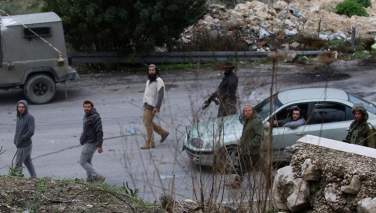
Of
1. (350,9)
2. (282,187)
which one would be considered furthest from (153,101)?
(350,9)

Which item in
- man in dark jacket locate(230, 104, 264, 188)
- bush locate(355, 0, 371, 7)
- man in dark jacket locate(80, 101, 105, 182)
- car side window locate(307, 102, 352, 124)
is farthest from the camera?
bush locate(355, 0, 371, 7)

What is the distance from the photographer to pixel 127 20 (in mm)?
20891

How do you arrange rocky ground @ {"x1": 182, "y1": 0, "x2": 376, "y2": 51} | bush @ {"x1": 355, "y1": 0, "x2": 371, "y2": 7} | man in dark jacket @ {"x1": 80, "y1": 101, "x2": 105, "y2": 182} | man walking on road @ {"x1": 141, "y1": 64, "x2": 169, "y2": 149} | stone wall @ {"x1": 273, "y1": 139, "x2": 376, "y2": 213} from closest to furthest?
stone wall @ {"x1": 273, "y1": 139, "x2": 376, "y2": 213} < man in dark jacket @ {"x1": 80, "y1": 101, "x2": 105, "y2": 182} < man walking on road @ {"x1": 141, "y1": 64, "x2": 169, "y2": 149} < rocky ground @ {"x1": 182, "y1": 0, "x2": 376, "y2": 51} < bush @ {"x1": 355, "y1": 0, "x2": 371, "y2": 7}

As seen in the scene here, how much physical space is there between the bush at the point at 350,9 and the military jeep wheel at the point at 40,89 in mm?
13523

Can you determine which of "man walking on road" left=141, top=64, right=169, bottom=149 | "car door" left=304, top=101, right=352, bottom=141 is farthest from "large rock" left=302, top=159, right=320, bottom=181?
"man walking on road" left=141, top=64, right=169, bottom=149

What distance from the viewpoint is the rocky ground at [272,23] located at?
2434cm

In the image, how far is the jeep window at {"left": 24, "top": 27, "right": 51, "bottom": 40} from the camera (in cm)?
1825

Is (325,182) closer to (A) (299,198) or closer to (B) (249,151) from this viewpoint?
(A) (299,198)

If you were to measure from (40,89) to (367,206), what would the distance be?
13605 millimetres

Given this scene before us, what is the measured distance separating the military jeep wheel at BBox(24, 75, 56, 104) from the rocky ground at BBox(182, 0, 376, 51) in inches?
234

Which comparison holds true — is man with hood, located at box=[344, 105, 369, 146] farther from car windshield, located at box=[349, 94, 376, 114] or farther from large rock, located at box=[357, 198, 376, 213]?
large rock, located at box=[357, 198, 376, 213]

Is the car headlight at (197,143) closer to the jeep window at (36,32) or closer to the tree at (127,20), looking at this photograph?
the jeep window at (36,32)

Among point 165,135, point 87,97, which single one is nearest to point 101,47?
point 87,97

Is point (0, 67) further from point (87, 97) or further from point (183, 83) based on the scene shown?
point (183, 83)
